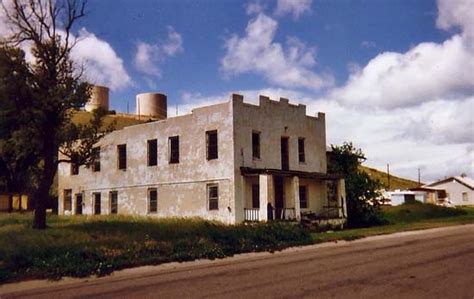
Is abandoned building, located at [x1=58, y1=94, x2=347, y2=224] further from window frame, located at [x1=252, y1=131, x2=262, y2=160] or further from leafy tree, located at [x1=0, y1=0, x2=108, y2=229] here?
leafy tree, located at [x1=0, y1=0, x2=108, y2=229]

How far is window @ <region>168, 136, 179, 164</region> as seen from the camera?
1224 inches

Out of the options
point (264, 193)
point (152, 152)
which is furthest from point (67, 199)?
point (264, 193)

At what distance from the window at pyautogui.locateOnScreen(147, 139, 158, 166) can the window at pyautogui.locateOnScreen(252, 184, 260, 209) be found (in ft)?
23.0

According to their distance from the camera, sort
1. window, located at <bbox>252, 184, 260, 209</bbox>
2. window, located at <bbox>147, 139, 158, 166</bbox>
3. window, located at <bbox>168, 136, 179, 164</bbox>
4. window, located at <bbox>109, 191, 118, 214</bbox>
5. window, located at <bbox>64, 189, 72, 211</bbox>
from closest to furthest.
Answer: window, located at <bbox>252, 184, 260, 209</bbox>, window, located at <bbox>168, 136, 179, 164</bbox>, window, located at <bbox>147, 139, 158, 166</bbox>, window, located at <bbox>109, 191, 118, 214</bbox>, window, located at <bbox>64, 189, 72, 211</bbox>

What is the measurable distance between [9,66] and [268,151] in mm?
15063

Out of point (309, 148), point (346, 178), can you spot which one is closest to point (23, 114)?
point (309, 148)

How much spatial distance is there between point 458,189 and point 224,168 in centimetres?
6161

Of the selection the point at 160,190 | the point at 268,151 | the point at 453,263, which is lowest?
the point at 453,263

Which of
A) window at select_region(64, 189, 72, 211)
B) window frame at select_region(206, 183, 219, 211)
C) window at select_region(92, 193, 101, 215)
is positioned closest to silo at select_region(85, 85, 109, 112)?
window at select_region(64, 189, 72, 211)

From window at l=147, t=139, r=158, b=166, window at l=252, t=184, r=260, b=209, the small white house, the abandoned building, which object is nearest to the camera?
the abandoned building

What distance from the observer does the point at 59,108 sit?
1975 centimetres

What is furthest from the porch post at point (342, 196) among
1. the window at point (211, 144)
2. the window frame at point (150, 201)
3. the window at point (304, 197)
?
the window frame at point (150, 201)

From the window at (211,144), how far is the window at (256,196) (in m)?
2.79

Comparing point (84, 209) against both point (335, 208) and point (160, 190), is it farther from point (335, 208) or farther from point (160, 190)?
point (335, 208)
